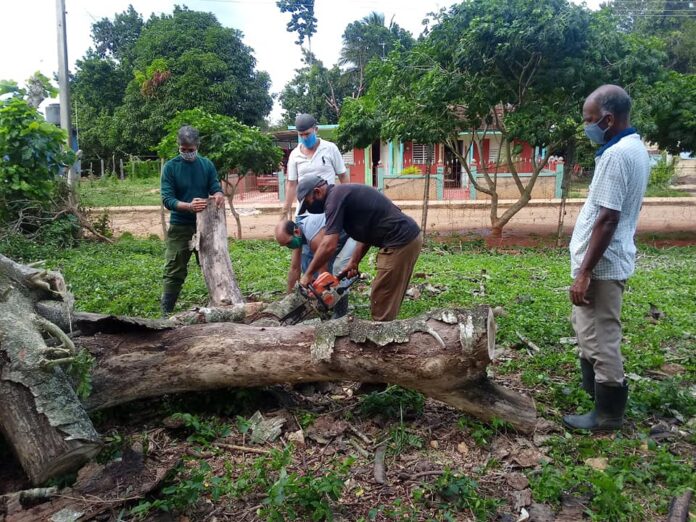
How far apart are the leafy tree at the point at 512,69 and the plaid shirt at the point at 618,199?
8.02 m

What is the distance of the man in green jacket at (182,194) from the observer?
4980 millimetres

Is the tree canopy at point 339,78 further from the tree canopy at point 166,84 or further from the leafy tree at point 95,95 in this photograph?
the leafy tree at point 95,95

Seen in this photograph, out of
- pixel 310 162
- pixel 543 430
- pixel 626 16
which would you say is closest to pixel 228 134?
pixel 310 162

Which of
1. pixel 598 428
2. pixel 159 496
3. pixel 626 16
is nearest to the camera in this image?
pixel 159 496

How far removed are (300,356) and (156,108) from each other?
25.7 metres

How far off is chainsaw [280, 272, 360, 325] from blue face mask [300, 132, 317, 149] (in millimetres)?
1729

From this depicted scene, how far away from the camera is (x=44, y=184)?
981 centimetres

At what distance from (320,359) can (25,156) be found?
8.53 m

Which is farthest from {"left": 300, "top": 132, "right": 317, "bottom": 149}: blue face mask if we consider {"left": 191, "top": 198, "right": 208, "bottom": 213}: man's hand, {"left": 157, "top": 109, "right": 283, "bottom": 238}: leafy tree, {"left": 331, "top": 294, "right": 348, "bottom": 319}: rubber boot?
{"left": 157, "top": 109, "right": 283, "bottom": 238}: leafy tree

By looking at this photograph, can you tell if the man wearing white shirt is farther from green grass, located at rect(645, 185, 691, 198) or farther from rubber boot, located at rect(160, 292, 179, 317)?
green grass, located at rect(645, 185, 691, 198)

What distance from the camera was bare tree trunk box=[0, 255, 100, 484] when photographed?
2.53 m

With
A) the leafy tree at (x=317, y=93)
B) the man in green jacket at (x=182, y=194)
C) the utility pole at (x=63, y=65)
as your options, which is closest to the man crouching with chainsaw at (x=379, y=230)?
the man in green jacket at (x=182, y=194)

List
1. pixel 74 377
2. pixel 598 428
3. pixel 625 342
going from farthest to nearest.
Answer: pixel 625 342 → pixel 598 428 → pixel 74 377

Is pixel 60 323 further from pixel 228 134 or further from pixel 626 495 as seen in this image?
pixel 228 134
